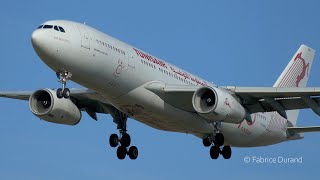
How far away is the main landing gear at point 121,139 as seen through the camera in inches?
1965

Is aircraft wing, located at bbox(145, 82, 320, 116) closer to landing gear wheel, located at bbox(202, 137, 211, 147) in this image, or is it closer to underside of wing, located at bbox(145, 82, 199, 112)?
underside of wing, located at bbox(145, 82, 199, 112)

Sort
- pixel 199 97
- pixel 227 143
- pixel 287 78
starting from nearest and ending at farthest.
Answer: pixel 199 97, pixel 227 143, pixel 287 78

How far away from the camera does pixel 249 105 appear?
47219 mm

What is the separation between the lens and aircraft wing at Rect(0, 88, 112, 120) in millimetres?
47009

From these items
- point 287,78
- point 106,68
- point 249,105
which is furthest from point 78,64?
point 287,78

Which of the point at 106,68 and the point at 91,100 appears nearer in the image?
the point at 106,68

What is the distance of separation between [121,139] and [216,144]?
568cm

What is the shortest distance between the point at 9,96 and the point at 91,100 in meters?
5.92

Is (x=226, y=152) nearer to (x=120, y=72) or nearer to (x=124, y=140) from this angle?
(x=124, y=140)

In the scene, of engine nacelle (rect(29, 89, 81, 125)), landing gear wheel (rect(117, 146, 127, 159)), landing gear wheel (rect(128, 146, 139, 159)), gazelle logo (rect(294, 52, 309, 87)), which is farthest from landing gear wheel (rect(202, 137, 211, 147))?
gazelle logo (rect(294, 52, 309, 87))

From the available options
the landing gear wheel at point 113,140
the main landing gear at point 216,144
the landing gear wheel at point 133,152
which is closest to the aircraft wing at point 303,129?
the main landing gear at point 216,144

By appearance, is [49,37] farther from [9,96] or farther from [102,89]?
[9,96]

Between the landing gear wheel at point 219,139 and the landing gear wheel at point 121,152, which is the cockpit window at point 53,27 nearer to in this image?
the landing gear wheel at point 121,152

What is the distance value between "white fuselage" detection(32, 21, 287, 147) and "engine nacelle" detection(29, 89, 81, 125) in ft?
10.1
